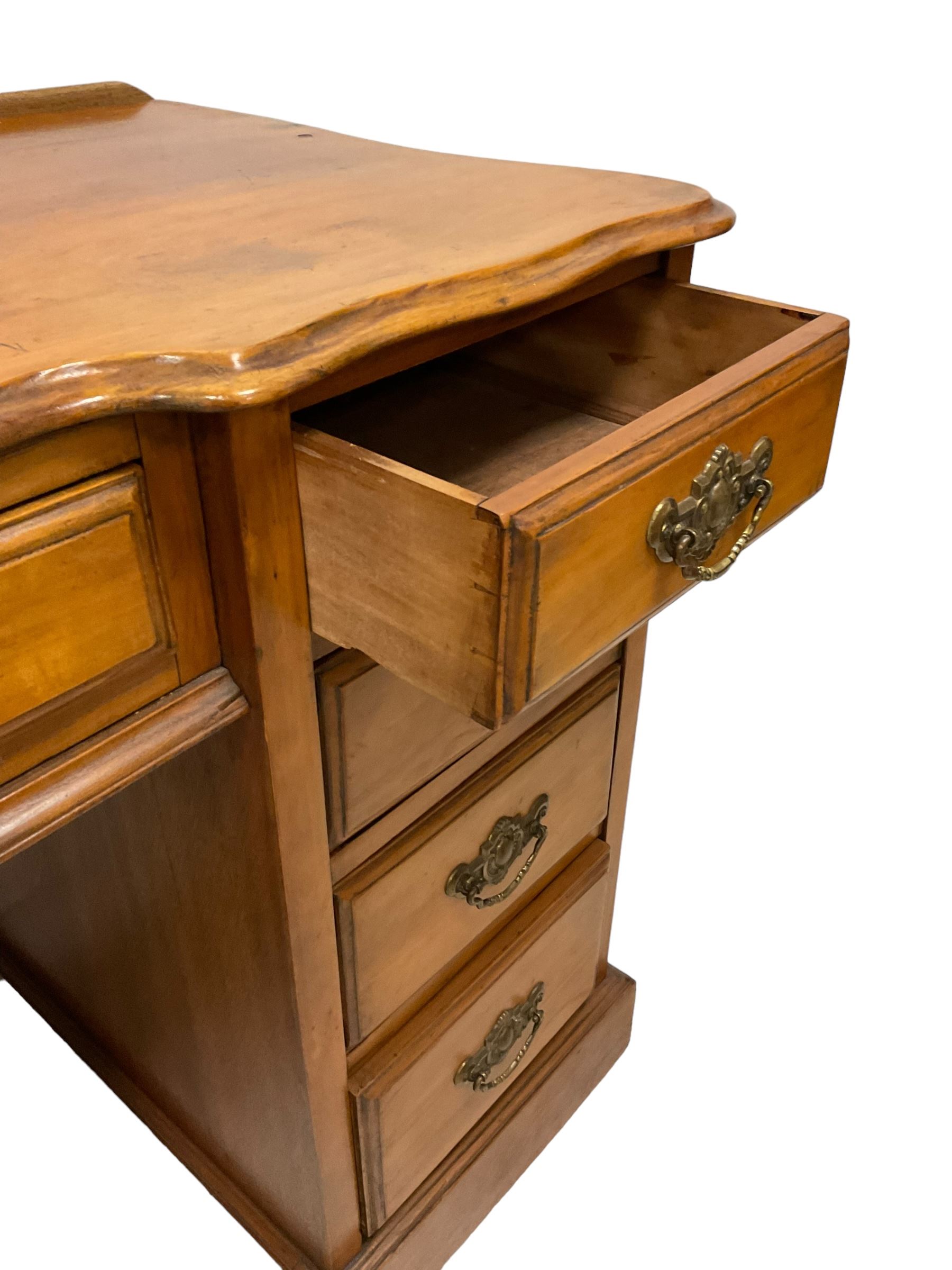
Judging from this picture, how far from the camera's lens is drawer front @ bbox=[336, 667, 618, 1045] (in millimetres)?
880

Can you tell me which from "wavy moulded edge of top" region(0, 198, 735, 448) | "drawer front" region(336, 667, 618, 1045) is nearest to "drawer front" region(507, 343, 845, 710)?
"wavy moulded edge of top" region(0, 198, 735, 448)

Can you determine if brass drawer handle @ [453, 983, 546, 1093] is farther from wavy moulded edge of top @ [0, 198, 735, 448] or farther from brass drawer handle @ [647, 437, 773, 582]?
wavy moulded edge of top @ [0, 198, 735, 448]

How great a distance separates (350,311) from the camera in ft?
1.94

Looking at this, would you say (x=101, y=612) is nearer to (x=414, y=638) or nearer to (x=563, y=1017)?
(x=414, y=638)

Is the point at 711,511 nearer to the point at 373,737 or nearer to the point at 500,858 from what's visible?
the point at 373,737

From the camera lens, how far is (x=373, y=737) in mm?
797

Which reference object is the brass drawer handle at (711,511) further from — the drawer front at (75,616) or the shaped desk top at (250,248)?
the drawer front at (75,616)

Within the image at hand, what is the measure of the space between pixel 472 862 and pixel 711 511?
1.46ft

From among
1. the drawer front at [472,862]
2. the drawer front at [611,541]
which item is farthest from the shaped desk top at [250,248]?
the drawer front at [472,862]

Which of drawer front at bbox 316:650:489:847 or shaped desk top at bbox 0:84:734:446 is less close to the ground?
shaped desk top at bbox 0:84:734:446

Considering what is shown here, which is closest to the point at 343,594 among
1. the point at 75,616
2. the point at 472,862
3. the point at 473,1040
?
the point at 75,616

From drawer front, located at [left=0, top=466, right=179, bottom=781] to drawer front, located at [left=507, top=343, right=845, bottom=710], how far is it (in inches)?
8.9

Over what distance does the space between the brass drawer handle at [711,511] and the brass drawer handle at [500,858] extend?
39cm

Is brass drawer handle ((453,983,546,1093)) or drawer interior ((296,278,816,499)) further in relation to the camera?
brass drawer handle ((453,983,546,1093))
